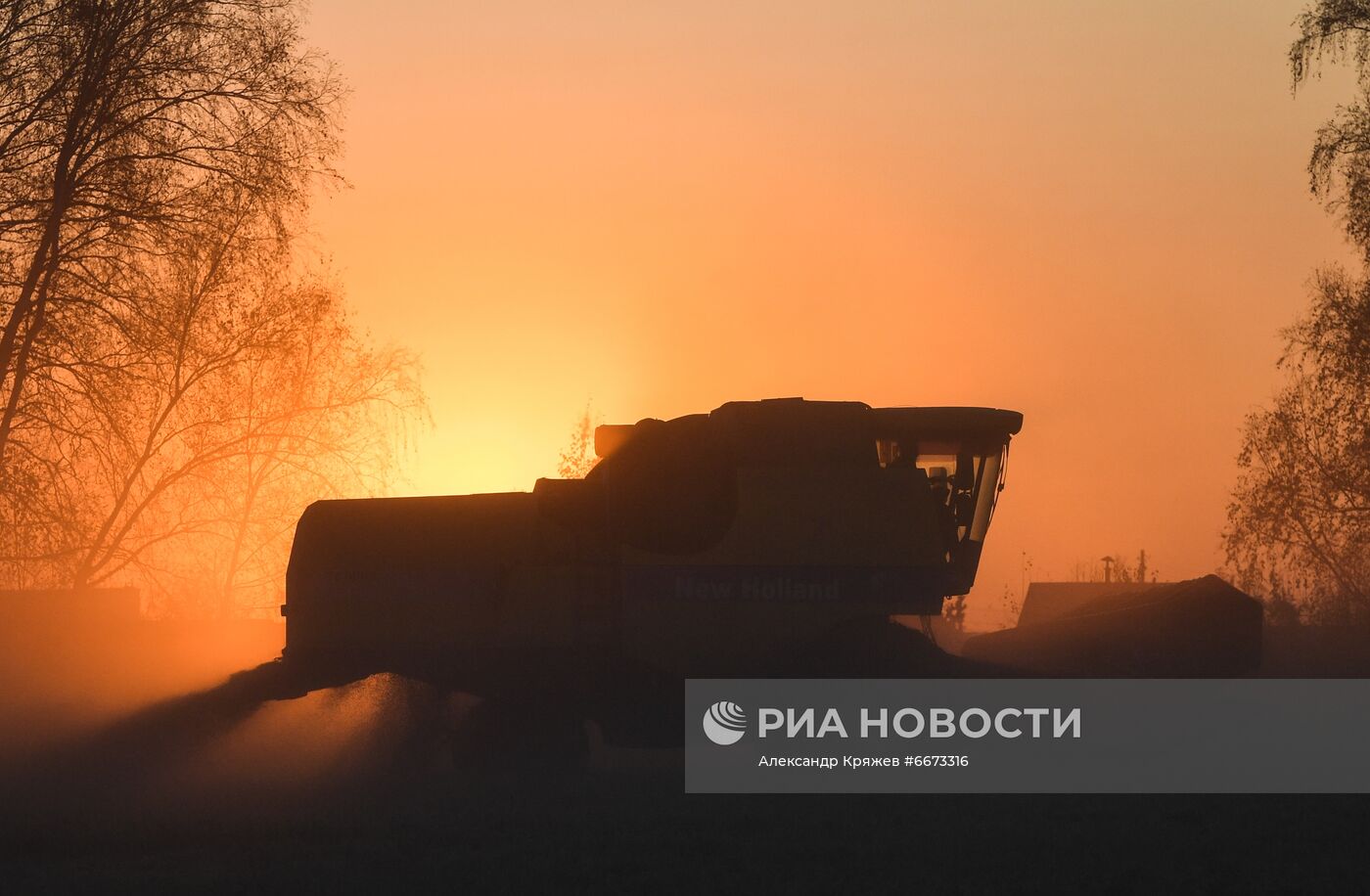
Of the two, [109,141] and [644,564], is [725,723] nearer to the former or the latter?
[644,564]

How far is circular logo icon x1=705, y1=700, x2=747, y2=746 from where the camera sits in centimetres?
1336

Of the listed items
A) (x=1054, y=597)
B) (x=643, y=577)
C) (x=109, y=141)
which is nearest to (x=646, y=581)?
(x=643, y=577)

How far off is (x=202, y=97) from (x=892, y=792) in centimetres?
1517

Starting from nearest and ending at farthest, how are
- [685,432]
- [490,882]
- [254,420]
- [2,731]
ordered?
[490,882] < [685,432] < [2,731] < [254,420]

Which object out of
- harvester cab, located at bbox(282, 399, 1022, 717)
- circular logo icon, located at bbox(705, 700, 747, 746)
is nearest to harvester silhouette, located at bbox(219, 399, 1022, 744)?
harvester cab, located at bbox(282, 399, 1022, 717)

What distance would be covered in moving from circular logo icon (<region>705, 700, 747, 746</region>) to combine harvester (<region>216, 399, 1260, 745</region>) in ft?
0.85

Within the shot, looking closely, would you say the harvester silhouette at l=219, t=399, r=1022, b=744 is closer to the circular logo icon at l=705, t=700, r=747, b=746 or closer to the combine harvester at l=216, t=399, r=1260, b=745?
the combine harvester at l=216, t=399, r=1260, b=745

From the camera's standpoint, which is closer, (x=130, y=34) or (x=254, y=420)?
(x=130, y=34)

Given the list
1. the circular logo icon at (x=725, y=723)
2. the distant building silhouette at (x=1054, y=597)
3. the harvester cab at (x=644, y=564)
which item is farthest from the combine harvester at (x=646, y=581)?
the distant building silhouette at (x=1054, y=597)

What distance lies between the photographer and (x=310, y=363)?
33.0 m

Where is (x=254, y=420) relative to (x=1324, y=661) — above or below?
above

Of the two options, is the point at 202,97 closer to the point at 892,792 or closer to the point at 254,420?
the point at 254,420

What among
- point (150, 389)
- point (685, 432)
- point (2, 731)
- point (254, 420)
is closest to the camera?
point (685, 432)

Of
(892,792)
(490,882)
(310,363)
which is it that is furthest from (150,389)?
(490,882)
